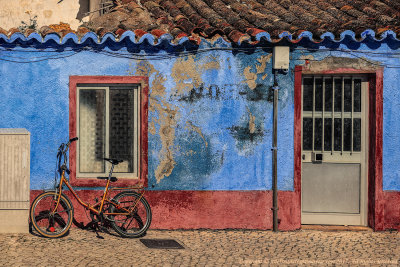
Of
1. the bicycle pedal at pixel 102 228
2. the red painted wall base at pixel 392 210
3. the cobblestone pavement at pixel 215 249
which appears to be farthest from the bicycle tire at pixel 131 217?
the red painted wall base at pixel 392 210

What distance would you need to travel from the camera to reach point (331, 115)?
37.2 ft

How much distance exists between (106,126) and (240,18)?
10.0 ft

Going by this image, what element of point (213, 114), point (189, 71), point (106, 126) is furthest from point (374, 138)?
point (106, 126)

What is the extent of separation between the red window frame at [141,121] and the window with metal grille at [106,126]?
0.16 m

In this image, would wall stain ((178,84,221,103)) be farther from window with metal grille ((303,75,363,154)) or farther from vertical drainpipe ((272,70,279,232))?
window with metal grille ((303,75,363,154))

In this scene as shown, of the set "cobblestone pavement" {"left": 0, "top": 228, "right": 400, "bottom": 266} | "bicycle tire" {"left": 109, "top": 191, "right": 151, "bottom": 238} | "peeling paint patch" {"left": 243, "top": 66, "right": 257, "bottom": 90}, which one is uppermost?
"peeling paint patch" {"left": 243, "top": 66, "right": 257, "bottom": 90}

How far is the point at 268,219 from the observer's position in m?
11.0

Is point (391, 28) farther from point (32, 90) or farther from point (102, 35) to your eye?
point (32, 90)

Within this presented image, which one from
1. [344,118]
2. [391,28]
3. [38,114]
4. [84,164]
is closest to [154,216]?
[84,164]

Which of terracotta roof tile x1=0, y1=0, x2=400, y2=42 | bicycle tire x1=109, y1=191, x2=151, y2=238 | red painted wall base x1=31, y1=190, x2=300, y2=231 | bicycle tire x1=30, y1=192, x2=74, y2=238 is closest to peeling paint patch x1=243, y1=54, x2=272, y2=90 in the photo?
terracotta roof tile x1=0, y1=0, x2=400, y2=42

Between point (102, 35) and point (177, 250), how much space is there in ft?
12.3

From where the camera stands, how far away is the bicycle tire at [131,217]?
33.9 feet

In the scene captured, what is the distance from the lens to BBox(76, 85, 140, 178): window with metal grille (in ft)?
36.3

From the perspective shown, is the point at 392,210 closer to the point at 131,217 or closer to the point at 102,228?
the point at 131,217
